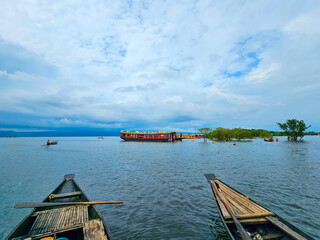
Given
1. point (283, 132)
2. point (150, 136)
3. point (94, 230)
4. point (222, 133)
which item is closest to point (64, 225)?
point (94, 230)

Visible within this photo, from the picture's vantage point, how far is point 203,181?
57.3ft

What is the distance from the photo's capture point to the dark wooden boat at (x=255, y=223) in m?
5.86

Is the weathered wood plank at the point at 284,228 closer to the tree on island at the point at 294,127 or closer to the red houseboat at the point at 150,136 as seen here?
the red houseboat at the point at 150,136

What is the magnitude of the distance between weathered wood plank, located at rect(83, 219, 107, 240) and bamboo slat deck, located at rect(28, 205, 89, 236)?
44 cm

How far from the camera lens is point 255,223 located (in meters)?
6.88

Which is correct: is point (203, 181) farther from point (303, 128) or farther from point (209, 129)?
point (303, 128)

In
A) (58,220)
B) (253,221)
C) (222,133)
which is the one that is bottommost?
(58,220)

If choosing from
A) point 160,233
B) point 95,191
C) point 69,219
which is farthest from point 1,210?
point 160,233

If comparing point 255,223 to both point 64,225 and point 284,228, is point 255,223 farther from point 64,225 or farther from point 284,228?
point 64,225

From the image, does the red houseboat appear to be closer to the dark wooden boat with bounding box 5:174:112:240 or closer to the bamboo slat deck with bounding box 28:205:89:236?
the dark wooden boat with bounding box 5:174:112:240

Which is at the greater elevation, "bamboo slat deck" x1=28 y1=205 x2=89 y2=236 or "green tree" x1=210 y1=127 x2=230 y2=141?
"green tree" x1=210 y1=127 x2=230 y2=141

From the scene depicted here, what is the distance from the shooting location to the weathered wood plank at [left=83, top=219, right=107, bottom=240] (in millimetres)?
5688

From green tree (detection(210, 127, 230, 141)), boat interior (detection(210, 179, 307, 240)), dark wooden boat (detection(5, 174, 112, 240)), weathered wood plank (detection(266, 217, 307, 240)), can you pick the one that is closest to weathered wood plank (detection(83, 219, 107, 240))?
dark wooden boat (detection(5, 174, 112, 240))

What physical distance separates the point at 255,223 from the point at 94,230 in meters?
6.58
